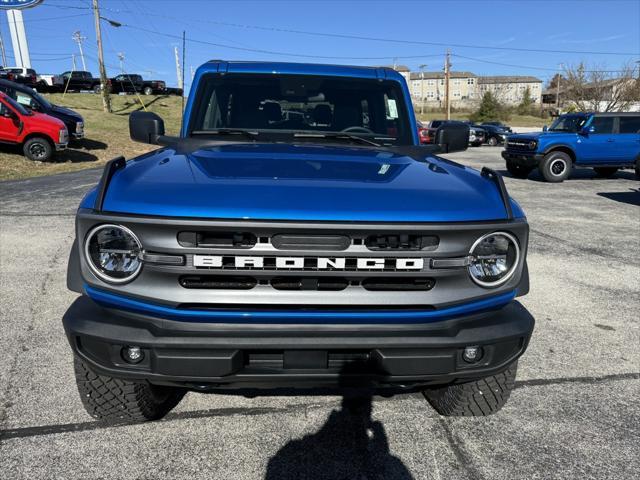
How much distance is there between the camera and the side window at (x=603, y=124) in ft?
46.1

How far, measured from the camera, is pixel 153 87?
45.7 meters

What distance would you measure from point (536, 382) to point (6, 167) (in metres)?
14.5

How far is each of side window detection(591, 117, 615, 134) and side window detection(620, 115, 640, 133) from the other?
0.29 m

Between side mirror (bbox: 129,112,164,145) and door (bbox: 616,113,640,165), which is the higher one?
side mirror (bbox: 129,112,164,145)

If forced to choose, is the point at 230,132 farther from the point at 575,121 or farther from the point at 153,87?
the point at 153,87

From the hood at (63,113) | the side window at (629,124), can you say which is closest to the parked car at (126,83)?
the hood at (63,113)

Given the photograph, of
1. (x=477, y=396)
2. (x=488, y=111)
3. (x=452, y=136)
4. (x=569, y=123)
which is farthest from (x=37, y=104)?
(x=488, y=111)

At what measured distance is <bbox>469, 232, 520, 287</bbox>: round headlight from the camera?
2.07 metres

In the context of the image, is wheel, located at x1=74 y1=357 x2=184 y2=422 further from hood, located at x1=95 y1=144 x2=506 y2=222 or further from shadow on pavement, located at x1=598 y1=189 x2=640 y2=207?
shadow on pavement, located at x1=598 y1=189 x2=640 y2=207

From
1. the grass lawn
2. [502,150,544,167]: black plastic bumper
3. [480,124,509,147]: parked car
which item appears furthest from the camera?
[480,124,509,147]: parked car

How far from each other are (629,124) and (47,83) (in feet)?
130

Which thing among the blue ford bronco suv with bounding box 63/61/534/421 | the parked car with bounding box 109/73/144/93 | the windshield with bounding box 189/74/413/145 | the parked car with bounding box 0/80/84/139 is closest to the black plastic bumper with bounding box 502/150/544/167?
the windshield with bounding box 189/74/413/145

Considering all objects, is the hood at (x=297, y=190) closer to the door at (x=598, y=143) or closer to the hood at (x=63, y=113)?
the door at (x=598, y=143)

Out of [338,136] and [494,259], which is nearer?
[494,259]
